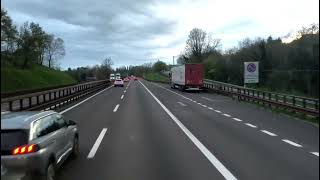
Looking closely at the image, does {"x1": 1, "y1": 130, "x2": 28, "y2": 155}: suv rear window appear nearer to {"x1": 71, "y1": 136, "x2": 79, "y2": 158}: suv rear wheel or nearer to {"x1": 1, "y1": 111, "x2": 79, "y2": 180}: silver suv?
{"x1": 1, "y1": 111, "x2": 79, "y2": 180}: silver suv

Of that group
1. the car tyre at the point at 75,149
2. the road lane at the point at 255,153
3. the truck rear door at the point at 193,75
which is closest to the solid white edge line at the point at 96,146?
the car tyre at the point at 75,149

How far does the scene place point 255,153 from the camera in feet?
37.9

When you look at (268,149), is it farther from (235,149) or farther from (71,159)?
(71,159)

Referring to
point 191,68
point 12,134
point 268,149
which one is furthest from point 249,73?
point 12,134

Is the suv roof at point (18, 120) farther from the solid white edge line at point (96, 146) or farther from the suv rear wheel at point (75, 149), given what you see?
the solid white edge line at point (96, 146)

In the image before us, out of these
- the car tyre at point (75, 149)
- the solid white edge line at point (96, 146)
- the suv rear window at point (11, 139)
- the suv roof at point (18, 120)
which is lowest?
the solid white edge line at point (96, 146)

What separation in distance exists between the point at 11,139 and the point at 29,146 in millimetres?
301

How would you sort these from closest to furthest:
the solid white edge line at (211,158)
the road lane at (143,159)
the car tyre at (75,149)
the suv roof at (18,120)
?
the suv roof at (18,120) < the solid white edge line at (211,158) < the road lane at (143,159) < the car tyre at (75,149)

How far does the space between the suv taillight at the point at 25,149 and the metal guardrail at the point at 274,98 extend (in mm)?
4040

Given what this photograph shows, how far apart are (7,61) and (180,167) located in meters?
5.52

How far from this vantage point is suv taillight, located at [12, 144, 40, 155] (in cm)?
743

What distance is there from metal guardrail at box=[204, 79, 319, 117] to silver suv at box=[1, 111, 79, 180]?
4034 millimetres

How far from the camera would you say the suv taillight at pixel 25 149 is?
743cm

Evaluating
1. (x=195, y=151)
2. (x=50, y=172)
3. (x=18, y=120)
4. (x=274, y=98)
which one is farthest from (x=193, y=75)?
(x=18, y=120)
